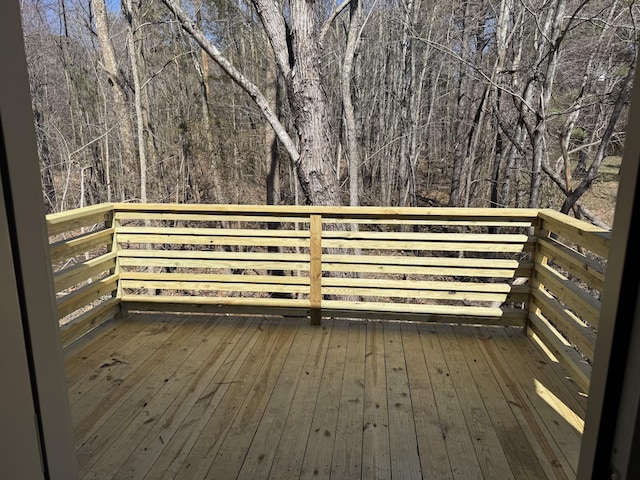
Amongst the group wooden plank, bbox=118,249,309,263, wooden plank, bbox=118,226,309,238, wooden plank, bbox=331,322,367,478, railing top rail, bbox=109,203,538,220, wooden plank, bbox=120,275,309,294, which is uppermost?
railing top rail, bbox=109,203,538,220

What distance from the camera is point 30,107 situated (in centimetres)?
54

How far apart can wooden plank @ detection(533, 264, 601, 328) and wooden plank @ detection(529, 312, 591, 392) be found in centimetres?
23

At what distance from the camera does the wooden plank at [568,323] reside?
231cm

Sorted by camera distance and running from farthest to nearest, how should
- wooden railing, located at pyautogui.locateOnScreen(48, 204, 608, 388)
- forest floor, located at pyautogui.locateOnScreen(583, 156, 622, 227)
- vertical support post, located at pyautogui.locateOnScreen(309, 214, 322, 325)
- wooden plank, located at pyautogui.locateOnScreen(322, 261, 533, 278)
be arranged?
forest floor, located at pyautogui.locateOnScreen(583, 156, 622, 227) < vertical support post, located at pyautogui.locateOnScreen(309, 214, 322, 325) < wooden plank, located at pyautogui.locateOnScreen(322, 261, 533, 278) < wooden railing, located at pyautogui.locateOnScreen(48, 204, 608, 388)

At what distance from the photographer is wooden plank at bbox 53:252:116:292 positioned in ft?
9.02

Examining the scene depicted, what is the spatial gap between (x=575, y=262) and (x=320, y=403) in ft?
5.62

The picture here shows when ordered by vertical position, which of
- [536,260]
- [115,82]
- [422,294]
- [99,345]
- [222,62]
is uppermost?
[115,82]

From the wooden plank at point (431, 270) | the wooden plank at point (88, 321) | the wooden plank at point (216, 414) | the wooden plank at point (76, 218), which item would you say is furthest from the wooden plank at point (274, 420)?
the wooden plank at point (76, 218)

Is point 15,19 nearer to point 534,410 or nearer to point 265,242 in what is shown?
point 534,410

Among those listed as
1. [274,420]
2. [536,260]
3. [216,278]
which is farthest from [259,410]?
[536,260]

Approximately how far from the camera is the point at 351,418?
2.17 metres

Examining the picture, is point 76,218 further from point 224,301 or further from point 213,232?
point 224,301

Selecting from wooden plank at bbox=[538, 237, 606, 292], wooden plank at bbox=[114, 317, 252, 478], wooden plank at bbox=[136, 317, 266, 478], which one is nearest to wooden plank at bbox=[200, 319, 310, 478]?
wooden plank at bbox=[136, 317, 266, 478]

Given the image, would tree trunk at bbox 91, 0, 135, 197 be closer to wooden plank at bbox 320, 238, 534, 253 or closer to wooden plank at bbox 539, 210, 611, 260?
wooden plank at bbox 320, 238, 534, 253
